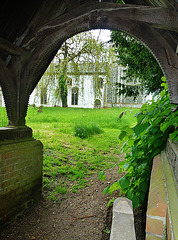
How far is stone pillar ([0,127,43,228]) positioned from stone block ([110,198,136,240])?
2.52m

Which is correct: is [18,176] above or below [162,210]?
below

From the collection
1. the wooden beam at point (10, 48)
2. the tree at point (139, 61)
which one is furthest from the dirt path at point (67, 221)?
the tree at point (139, 61)

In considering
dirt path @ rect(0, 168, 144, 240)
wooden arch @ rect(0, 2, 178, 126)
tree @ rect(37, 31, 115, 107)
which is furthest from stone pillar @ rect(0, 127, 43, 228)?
tree @ rect(37, 31, 115, 107)

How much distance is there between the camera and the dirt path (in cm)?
274

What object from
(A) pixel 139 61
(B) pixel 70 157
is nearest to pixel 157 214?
(B) pixel 70 157

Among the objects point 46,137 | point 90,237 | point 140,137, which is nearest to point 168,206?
point 140,137

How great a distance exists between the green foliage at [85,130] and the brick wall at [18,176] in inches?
216

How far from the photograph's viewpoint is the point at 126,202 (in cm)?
74

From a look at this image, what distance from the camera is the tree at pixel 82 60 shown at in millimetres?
8906

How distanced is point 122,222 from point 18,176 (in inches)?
112

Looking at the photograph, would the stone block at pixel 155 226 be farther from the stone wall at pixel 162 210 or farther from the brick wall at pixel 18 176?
the brick wall at pixel 18 176

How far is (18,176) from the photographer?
3.09 metres

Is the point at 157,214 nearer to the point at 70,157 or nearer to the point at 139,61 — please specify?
the point at 70,157

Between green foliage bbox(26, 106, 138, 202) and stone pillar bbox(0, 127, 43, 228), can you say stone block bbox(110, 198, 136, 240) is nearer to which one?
stone pillar bbox(0, 127, 43, 228)
